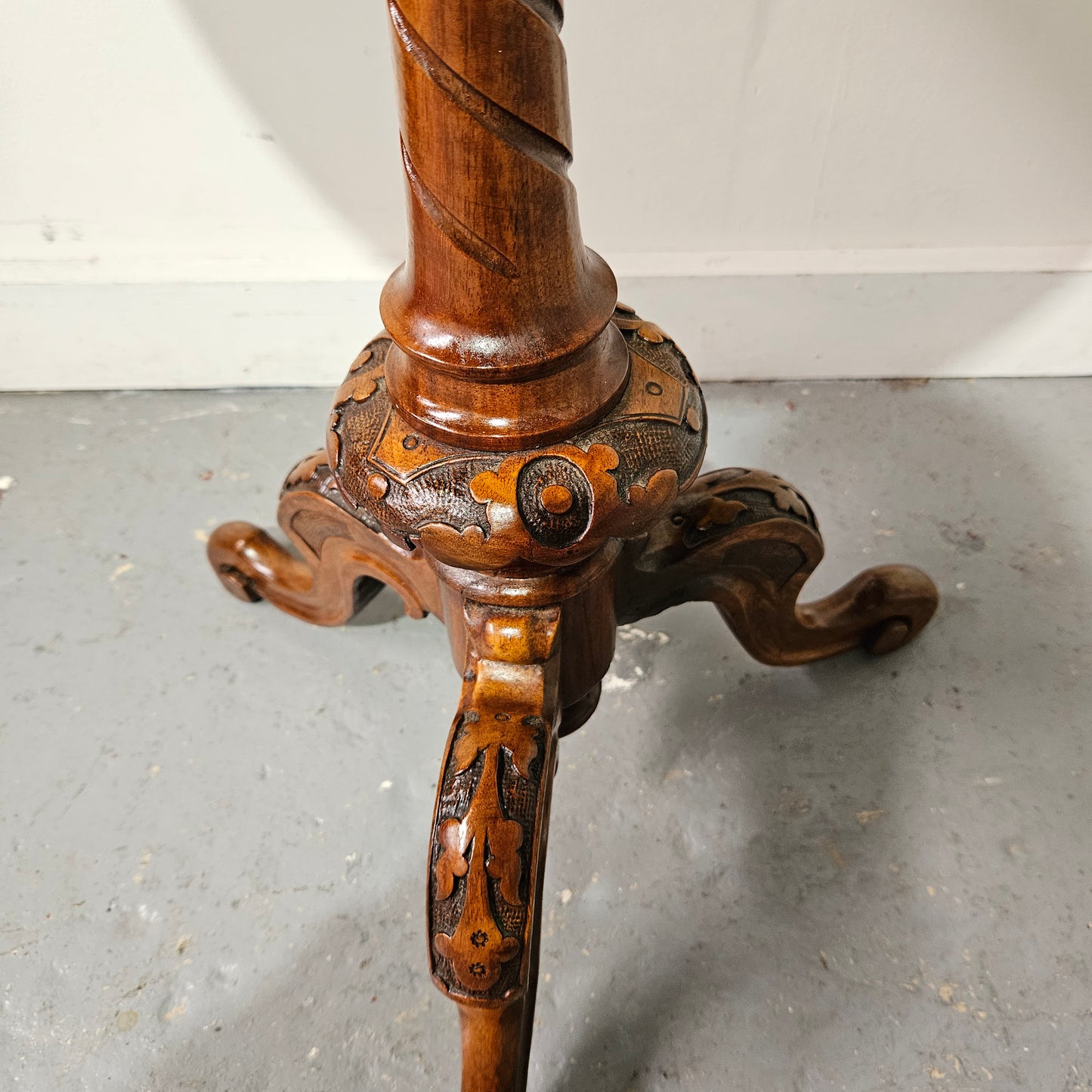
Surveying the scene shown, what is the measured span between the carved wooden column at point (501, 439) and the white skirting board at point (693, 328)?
0.52 meters

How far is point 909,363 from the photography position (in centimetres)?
122

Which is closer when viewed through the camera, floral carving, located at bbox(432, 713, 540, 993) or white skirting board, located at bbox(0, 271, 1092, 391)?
floral carving, located at bbox(432, 713, 540, 993)

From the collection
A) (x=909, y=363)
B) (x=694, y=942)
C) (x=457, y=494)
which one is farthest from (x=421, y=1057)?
(x=909, y=363)

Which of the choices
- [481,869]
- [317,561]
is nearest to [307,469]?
[317,561]

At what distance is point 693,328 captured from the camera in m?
1.19

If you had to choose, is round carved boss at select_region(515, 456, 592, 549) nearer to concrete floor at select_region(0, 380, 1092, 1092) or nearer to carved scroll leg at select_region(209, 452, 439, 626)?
carved scroll leg at select_region(209, 452, 439, 626)

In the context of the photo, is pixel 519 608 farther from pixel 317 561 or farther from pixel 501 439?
pixel 317 561

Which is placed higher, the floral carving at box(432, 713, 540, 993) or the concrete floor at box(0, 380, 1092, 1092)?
the floral carving at box(432, 713, 540, 993)

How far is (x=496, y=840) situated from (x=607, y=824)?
281 mm

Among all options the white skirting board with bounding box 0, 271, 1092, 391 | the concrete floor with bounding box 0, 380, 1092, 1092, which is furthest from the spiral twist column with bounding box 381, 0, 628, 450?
the white skirting board with bounding box 0, 271, 1092, 391

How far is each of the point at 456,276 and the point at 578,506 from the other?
0.47 ft

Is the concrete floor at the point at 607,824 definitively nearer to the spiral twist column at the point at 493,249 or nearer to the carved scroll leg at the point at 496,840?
the carved scroll leg at the point at 496,840

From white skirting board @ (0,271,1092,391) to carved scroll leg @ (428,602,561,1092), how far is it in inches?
25.5

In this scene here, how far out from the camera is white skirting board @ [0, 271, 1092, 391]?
3.74ft
